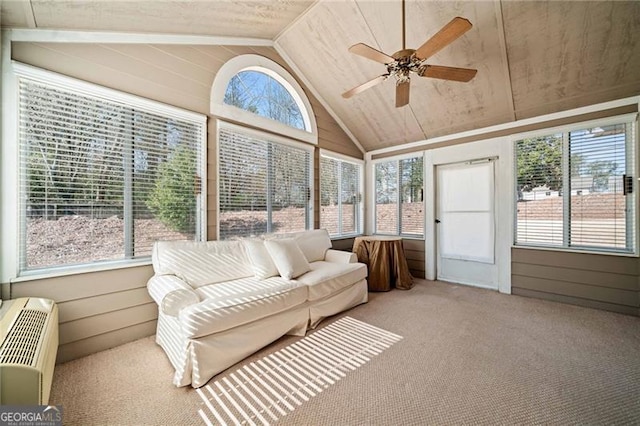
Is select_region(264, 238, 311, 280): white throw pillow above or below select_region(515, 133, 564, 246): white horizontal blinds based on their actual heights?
below

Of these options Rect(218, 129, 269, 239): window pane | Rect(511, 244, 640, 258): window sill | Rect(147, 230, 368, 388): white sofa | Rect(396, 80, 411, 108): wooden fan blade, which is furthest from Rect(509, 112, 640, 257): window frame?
Rect(218, 129, 269, 239): window pane

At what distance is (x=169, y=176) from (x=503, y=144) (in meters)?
4.38

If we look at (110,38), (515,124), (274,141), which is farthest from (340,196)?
(110,38)

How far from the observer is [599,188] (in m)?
3.01

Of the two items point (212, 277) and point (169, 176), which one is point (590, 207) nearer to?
point (212, 277)

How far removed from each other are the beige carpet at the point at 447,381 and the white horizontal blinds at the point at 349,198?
7.79ft

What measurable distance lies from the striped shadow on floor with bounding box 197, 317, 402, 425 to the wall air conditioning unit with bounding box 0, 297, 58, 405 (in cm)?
78

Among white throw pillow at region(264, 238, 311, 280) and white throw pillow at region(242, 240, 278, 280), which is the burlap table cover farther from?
white throw pillow at region(242, 240, 278, 280)

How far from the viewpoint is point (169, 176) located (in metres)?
2.54

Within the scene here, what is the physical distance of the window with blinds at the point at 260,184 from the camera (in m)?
2.99

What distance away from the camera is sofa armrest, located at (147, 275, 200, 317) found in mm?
1743

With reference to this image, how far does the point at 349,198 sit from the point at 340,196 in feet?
0.96

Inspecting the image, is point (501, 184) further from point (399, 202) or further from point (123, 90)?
point (123, 90)

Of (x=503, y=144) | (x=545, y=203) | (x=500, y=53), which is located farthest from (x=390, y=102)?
(x=545, y=203)
